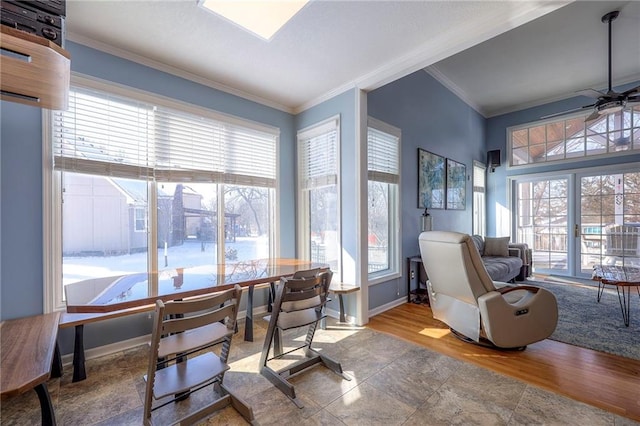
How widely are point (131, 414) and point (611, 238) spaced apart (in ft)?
24.0

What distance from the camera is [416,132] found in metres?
4.36

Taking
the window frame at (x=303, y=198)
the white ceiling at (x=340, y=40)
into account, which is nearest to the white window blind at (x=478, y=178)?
the white ceiling at (x=340, y=40)

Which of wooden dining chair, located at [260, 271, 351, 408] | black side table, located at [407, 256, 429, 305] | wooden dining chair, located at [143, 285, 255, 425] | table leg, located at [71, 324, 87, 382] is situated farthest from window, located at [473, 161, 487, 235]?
table leg, located at [71, 324, 87, 382]

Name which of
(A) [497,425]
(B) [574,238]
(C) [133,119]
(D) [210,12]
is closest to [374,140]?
(D) [210,12]

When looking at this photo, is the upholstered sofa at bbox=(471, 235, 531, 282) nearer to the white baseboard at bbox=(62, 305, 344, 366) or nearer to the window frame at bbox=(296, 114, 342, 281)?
the window frame at bbox=(296, 114, 342, 281)

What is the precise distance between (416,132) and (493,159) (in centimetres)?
313

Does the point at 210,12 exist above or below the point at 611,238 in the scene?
above

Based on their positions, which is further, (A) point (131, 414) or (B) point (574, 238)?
(B) point (574, 238)

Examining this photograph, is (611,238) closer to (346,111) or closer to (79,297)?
(346,111)

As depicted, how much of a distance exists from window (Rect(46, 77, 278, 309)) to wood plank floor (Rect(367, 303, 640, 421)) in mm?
2221

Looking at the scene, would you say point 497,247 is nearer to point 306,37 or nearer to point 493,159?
point 493,159

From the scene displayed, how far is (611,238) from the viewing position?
5000 mm

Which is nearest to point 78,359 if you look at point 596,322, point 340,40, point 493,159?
point 340,40

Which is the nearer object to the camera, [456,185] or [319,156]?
[319,156]
